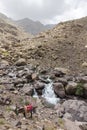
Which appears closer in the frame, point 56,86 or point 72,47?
point 56,86

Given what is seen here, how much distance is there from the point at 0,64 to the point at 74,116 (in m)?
25.6

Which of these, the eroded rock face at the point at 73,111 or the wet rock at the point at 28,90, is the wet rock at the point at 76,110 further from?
the wet rock at the point at 28,90

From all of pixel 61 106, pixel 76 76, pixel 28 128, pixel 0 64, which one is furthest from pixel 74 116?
pixel 0 64

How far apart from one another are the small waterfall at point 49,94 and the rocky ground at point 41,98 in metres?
0.61

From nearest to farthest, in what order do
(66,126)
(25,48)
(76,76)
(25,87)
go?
1. (66,126)
2. (25,87)
3. (76,76)
4. (25,48)

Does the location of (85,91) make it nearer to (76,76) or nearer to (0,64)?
(76,76)

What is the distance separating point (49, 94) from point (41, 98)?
2805mm

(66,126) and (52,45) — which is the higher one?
(52,45)

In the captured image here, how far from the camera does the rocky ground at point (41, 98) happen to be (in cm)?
2652

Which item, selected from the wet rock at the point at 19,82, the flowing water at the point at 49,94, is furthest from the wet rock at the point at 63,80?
the wet rock at the point at 19,82

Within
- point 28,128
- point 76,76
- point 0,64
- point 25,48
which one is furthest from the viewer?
point 25,48

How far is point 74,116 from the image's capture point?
105ft

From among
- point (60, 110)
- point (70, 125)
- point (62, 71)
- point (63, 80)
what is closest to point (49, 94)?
point (63, 80)

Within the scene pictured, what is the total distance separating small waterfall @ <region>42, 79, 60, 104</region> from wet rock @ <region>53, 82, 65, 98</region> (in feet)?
2.14
